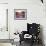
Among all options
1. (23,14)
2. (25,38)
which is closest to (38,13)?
(23,14)

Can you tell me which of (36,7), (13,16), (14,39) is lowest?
(14,39)

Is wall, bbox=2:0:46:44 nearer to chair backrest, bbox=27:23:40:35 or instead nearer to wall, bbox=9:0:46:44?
wall, bbox=9:0:46:44

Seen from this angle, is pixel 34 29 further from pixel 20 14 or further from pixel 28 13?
pixel 20 14

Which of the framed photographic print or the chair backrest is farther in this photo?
the framed photographic print

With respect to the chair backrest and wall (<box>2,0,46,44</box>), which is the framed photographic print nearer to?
wall (<box>2,0,46,44</box>)

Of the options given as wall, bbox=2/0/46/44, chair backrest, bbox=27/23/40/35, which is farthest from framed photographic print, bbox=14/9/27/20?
chair backrest, bbox=27/23/40/35

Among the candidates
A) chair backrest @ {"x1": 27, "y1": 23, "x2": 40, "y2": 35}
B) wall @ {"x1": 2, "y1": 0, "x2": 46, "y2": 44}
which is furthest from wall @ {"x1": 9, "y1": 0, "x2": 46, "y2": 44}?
chair backrest @ {"x1": 27, "y1": 23, "x2": 40, "y2": 35}

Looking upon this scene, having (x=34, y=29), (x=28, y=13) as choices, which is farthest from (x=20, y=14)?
(x=34, y=29)

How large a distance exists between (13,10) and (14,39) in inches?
56.9

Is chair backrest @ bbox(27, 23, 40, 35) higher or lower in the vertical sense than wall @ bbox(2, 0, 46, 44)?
lower

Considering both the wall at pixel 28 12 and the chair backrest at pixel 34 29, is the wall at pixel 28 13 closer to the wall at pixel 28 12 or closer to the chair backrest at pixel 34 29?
the wall at pixel 28 12

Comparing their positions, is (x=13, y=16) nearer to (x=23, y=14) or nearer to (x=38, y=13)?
(x=23, y=14)

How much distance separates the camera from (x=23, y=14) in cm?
620

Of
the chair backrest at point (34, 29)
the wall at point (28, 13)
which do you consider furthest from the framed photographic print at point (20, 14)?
the chair backrest at point (34, 29)
